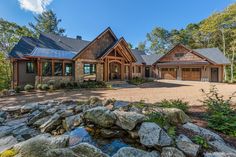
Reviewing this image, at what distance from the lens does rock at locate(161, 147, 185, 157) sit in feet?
8.86

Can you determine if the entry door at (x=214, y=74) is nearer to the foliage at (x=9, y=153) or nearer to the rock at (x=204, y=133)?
the rock at (x=204, y=133)

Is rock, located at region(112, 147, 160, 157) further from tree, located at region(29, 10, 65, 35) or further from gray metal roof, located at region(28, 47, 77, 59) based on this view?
tree, located at region(29, 10, 65, 35)

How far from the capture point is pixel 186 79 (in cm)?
2417

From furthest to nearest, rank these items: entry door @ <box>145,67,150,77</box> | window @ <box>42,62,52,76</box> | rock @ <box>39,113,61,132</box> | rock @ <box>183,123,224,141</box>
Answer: entry door @ <box>145,67,150,77</box> → window @ <box>42,62,52,76</box> → rock @ <box>39,113,61,132</box> → rock @ <box>183,123,224,141</box>

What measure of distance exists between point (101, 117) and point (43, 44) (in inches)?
584

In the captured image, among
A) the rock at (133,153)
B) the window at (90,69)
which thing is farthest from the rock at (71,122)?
the window at (90,69)

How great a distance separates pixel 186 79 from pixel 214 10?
13665 millimetres

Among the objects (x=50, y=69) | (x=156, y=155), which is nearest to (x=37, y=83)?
(x=50, y=69)

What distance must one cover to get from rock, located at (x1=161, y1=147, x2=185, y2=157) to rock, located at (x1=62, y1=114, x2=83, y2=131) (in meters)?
2.45

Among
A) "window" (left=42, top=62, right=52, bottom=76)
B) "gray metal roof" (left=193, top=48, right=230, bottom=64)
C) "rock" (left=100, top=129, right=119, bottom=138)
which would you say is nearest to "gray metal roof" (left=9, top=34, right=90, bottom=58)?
"window" (left=42, top=62, right=52, bottom=76)

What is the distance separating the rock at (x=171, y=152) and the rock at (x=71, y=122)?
245cm

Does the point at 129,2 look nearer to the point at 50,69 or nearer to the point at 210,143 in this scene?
the point at 50,69

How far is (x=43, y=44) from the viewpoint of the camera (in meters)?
16.1

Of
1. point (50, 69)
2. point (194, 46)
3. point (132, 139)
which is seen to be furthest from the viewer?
point (194, 46)
